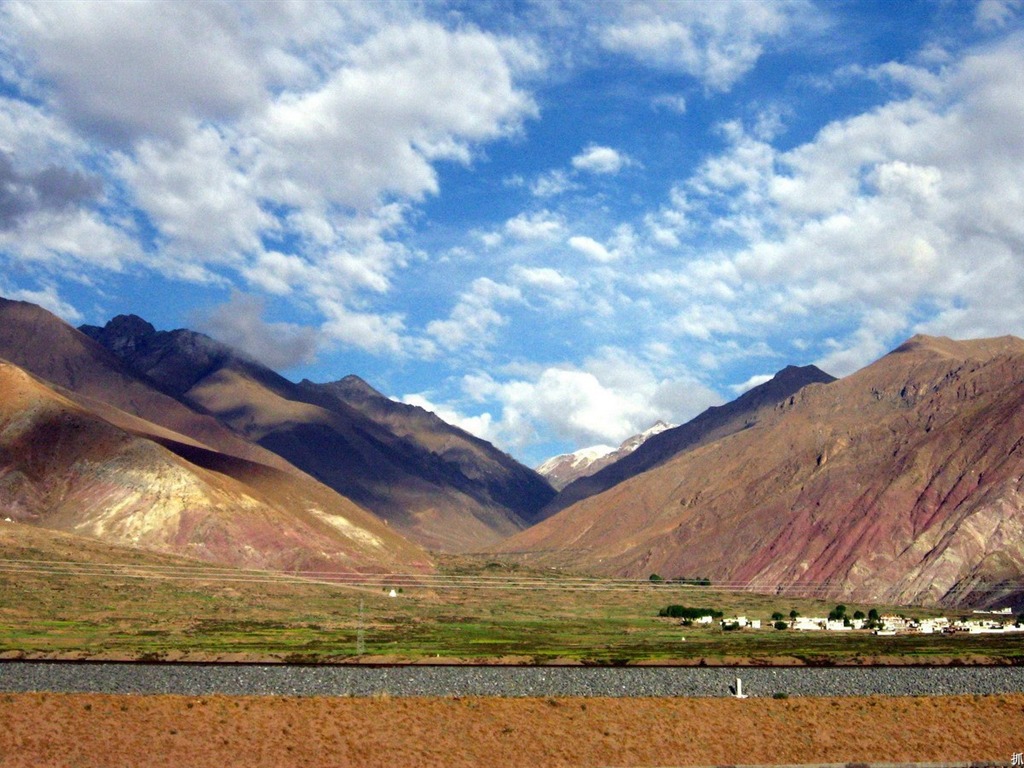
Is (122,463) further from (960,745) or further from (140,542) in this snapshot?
(960,745)

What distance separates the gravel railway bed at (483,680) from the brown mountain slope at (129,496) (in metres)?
90.9

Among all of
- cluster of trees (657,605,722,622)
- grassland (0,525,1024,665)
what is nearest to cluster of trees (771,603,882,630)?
grassland (0,525,1024,665)

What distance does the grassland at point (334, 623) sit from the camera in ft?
228

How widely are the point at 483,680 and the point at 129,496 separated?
362 ft

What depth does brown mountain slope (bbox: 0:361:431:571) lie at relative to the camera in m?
144

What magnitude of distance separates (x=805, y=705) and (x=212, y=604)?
7558cm

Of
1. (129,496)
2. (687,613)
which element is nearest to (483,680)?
(687,613)

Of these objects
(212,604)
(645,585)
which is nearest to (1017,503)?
(645,585)

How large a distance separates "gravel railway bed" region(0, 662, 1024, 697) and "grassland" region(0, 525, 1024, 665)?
7904 mm

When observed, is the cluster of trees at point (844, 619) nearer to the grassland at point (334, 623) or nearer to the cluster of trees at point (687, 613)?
the grassland at point (334, 623)

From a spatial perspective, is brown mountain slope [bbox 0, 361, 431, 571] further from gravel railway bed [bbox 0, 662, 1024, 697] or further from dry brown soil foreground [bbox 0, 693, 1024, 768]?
dry brown soil foreground [bbox 0, 693, 1024, 768]

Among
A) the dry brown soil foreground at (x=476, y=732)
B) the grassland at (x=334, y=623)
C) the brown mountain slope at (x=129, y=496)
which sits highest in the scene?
the brown mountain slope at (x=129, y=496)

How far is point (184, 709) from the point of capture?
36719 millimetres

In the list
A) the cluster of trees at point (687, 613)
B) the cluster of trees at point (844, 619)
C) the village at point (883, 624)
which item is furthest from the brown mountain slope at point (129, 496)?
the cluster of trees at point (844, 619)
